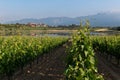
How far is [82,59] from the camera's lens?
11609 millimetres

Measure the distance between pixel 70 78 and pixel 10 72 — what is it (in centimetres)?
907

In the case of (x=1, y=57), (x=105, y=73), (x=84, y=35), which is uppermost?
(x=84, y=35)

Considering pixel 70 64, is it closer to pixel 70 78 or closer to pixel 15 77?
pixel 70 78

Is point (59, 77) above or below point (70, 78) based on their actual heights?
below

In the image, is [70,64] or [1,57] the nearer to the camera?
[70,64]

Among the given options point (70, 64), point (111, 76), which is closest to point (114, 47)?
point (111, 76)

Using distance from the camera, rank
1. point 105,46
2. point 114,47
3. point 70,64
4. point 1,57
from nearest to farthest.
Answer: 1. point 70,64
2. point 1,57
3. point 114,47
4. point 105,46

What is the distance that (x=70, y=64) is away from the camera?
12.3m

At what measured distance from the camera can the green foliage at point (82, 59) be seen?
448 inches

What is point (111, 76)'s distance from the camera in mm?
22672

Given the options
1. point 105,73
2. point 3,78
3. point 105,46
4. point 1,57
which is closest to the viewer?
point 1,57

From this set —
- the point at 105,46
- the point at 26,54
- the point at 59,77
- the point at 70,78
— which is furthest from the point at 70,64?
the point at 105,46

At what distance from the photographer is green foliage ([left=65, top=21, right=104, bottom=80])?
37.3 feet

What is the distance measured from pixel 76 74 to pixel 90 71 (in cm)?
53
